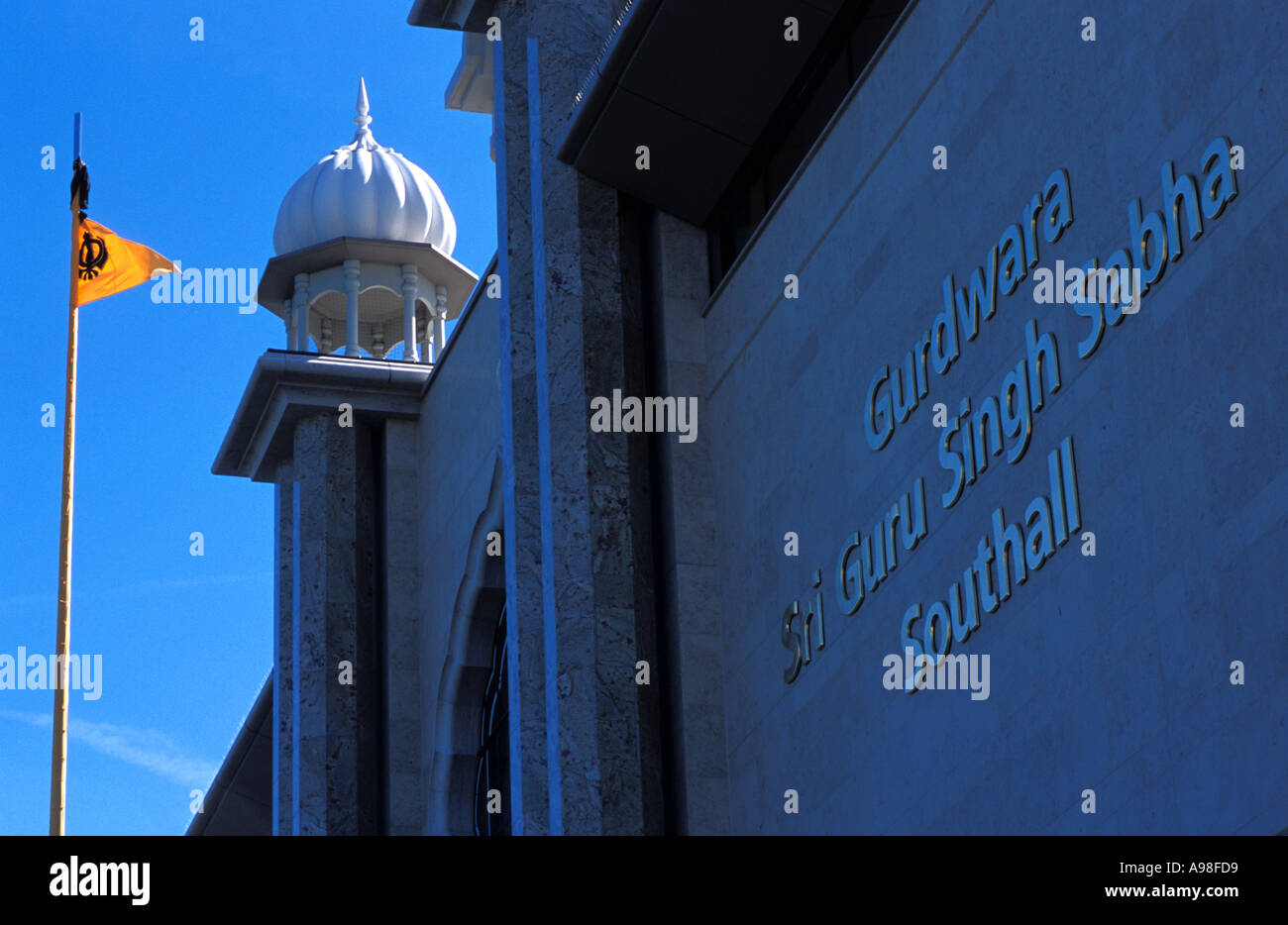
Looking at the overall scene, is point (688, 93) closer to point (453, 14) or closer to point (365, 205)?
point (453, 14)

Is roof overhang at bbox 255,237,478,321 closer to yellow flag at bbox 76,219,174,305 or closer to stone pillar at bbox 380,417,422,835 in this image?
yellow flag at bbox 76,219,174,305

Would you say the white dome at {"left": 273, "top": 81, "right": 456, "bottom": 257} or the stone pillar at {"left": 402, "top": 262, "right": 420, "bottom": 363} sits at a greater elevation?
the white dome at {"left": 273, "top": 81, "right": 456, "bottom": 257}

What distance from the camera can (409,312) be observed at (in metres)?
29.2

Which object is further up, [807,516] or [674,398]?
[674,398]

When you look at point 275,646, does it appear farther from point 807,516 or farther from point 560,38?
point 807,516

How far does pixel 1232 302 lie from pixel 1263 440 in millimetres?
781

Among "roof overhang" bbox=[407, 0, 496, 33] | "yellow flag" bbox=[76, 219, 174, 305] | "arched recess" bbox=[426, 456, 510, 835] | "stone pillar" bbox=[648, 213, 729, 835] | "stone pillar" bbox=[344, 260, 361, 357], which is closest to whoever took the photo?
"stone pillar" bbox=[648, 213, 729, 835]

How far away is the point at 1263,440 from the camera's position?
1002cm

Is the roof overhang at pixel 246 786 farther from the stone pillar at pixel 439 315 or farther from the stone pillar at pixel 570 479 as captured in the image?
the stone pillar at pixel 570 479

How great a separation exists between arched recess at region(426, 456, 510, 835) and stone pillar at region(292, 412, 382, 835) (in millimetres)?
1044

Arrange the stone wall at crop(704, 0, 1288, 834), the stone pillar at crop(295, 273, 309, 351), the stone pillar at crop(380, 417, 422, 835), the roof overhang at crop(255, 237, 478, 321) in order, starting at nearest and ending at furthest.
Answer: the stone wall at crop(704, 0, 1288, 834), the stone pillar at crop(380, 417, 422, 835), the roof overhang at crop(255, 237, 478, 321), the stone pillar at crop(295, 273, 309, 351)

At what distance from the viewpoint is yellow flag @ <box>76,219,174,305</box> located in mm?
27312

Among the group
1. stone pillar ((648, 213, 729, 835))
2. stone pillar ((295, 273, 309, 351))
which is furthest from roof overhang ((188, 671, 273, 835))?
stone pillar ((648, 213, 729, 835))
